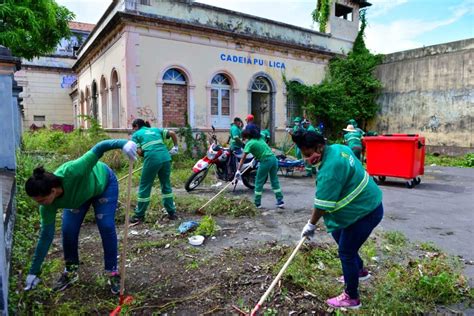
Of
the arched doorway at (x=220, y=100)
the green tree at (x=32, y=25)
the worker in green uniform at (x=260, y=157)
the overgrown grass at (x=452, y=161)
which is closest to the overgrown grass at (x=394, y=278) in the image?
the worker in green uniform at (x=260, y=157)

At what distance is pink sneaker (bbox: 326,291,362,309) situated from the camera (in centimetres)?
285

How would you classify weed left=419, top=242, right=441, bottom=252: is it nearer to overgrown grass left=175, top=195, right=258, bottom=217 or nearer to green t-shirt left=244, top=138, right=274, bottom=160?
overgrown grass left=175, top=195, right=258, bottom=217

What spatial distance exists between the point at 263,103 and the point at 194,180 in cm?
763

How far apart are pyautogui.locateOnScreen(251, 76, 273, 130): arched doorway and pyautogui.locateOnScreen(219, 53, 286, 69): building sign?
599 mm

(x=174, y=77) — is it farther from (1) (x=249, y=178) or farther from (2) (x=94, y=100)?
(2) (x=94, y=100)

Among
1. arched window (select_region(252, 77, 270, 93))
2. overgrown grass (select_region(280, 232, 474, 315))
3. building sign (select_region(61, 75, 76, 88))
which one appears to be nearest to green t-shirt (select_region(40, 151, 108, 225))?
overgrown grass (select_region(280, 232, 474, 315))

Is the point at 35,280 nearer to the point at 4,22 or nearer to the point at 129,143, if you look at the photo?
the point at 129,143

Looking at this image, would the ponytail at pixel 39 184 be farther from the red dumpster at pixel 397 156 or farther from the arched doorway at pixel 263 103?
the arched doorway at pixel 263 103

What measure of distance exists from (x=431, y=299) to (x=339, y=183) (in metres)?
1.39

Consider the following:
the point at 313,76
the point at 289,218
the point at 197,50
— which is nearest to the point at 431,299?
the point at 289,218

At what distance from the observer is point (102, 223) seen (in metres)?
3.13

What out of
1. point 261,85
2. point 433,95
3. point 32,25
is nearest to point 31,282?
point 32,25

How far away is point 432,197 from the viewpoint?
7152mm

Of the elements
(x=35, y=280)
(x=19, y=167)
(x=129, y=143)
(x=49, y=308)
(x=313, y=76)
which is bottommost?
(x=49, y=308)
